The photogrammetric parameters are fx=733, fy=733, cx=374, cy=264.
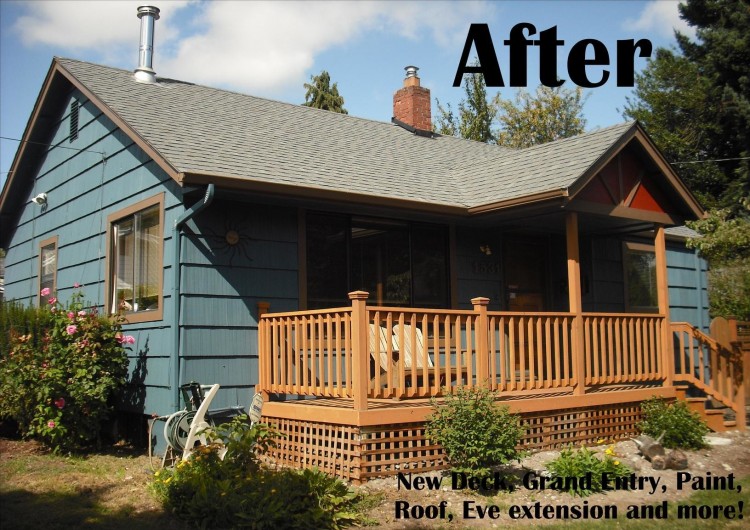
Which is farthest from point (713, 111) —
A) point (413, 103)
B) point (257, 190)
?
point (257, 190)

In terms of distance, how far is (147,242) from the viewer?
30.3ft

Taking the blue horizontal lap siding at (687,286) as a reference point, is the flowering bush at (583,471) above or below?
below

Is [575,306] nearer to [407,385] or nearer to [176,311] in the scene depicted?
[407,385]

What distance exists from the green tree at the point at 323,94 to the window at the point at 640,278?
20.7 metres

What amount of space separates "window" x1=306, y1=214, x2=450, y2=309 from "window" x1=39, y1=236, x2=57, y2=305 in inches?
200

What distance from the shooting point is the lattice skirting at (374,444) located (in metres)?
7.09

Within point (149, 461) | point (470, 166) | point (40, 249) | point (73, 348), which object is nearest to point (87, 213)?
point (40, 249)

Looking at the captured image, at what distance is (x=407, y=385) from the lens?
8.79 meters

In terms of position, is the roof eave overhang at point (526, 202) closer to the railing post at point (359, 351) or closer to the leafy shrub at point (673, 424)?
the railing post at point (359, 351)

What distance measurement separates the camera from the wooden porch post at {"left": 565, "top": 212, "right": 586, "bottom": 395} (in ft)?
29.3

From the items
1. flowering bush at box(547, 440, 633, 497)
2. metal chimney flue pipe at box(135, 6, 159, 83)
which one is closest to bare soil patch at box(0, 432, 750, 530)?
flowering bush at box(547, 440, 633, 497)

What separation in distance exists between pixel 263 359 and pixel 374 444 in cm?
201

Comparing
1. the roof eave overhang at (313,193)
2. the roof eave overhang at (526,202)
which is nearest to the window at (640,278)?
the roof eave overhang at (526,202)

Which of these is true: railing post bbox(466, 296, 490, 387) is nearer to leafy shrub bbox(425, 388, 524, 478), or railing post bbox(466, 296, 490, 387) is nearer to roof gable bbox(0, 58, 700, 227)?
leafy shrub bbox(425, 388, 524, 478)
